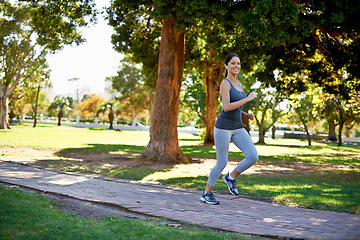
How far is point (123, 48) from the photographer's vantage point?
57.9 feet

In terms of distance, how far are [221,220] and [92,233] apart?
5.52ft

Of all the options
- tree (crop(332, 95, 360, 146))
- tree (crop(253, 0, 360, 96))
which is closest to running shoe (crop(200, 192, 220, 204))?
tree (crop(253, 0, 360, 96))

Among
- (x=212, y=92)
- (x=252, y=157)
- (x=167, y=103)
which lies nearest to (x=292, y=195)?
(x=252, y=157)

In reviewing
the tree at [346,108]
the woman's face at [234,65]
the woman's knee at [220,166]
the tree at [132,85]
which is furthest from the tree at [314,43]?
the tree at [132,85]

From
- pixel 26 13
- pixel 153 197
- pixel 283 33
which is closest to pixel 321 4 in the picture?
pixel 283 33

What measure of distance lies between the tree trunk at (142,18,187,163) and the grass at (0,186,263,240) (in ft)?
26.6

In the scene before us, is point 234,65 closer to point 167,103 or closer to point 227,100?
point 227,100

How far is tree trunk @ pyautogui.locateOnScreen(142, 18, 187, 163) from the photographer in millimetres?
12203

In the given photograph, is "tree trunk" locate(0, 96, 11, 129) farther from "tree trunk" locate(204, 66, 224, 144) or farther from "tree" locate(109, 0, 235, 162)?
"tree" locate(109, 0, 235, 162)

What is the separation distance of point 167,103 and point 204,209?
7.68m

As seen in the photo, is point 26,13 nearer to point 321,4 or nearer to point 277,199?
point 321,4

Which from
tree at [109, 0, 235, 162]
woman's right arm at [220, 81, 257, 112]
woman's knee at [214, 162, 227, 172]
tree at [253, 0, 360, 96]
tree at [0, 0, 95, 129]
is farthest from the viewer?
tree at [0, 0, 95, 129]

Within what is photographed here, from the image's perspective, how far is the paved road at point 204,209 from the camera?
12.8ft

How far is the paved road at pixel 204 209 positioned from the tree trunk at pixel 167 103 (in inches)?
199
